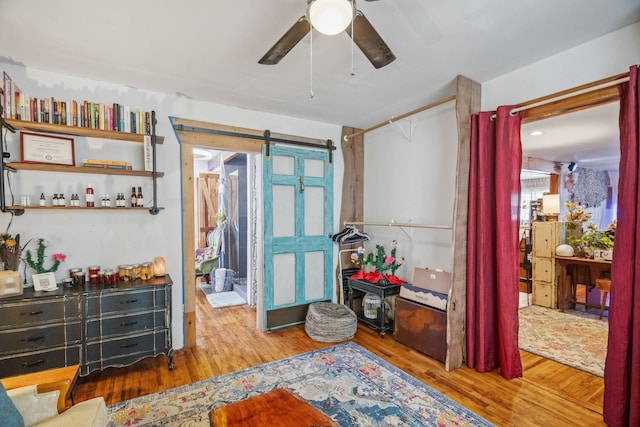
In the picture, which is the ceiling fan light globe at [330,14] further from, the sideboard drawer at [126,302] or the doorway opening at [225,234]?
the doorway opening at [225,234]

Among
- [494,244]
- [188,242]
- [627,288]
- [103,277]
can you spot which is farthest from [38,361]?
[627,288]

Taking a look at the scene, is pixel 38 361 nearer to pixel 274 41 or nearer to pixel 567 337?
pixel 274 41

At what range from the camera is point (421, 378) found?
2529mm

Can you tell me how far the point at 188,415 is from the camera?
207 cm

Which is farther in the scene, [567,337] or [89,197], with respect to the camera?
[567,337]

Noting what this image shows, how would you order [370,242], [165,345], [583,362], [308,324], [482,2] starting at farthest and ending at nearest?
1. [370,242]
2. [308,324]
3. [583,362]
4. [165,345]
5. [482,2]

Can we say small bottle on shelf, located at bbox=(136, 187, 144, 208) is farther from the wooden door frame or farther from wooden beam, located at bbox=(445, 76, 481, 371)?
wooden beam, located at bbox=(445, 76, 481, 371)

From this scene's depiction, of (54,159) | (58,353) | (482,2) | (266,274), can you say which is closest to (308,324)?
(266,274)

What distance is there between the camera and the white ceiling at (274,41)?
1735 mm

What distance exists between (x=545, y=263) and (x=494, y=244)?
2788mm

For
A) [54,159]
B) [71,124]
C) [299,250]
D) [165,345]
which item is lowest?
[165,345]

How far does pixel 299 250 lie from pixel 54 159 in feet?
8.05

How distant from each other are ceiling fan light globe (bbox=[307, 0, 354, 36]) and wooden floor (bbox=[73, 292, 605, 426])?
2.50 metres

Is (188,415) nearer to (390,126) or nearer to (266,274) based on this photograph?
(266,274)
